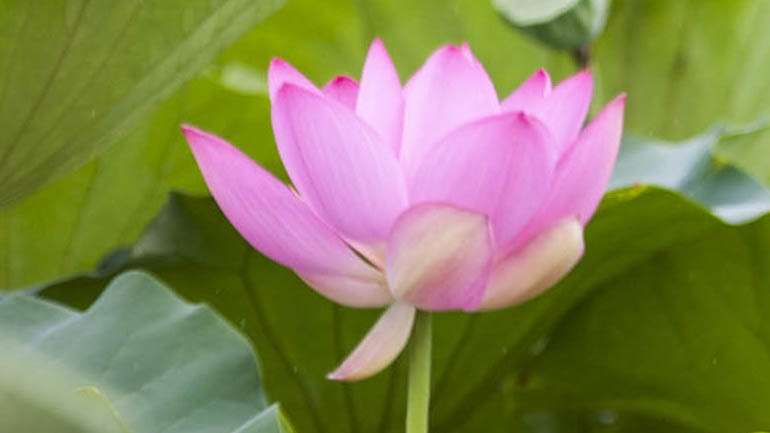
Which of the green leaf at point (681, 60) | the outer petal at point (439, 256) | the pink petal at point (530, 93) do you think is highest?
the pink petal at point (530, 93)

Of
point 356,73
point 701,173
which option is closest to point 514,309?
point 701,173

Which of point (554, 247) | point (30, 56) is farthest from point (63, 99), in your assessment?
point (554, 247)

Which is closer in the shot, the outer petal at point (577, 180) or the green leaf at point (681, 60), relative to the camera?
the outer petal at point (577, 180)

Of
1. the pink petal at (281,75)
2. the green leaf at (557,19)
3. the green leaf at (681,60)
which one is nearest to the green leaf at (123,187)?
the green leaf at (557,19)

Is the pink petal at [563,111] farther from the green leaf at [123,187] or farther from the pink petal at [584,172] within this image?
the green leaf at [123,187]

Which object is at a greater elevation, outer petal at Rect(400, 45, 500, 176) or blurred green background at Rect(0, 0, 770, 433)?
outer petal at Rect(400, 45, 500, 176)

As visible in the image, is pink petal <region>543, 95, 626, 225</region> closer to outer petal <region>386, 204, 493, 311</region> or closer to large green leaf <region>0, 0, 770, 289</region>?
outer petal <region>386, 204, 493, 311</region>

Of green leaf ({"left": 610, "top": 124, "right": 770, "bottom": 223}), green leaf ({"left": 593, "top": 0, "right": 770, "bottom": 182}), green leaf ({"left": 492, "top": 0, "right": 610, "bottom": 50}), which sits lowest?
green leaf ({"left": 593, "top": 0, "right": 770, "bottom": 182})

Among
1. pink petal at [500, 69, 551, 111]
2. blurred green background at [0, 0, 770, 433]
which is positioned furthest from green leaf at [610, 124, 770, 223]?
pink petal at [500, 69, 551, 111]
